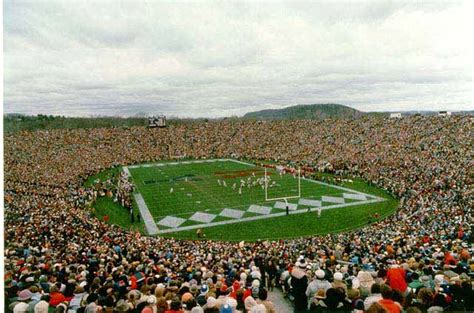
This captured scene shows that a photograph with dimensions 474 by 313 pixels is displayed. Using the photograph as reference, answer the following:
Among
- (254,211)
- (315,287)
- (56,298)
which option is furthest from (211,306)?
(254,211)

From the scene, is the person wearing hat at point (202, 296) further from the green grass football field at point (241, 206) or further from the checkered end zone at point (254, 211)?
the checkered end zone at point (254, 211)

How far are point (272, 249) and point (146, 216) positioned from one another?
13746 millimetres

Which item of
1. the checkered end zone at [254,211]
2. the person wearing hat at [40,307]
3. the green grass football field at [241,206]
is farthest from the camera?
the checkered end zone at [254,211]

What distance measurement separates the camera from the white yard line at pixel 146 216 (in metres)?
22.9

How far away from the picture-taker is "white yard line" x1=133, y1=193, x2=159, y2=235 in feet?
75.2

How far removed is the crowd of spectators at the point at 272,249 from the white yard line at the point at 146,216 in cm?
234

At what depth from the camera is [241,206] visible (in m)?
28.2

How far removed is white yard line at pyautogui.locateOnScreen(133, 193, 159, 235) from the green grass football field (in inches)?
12.9

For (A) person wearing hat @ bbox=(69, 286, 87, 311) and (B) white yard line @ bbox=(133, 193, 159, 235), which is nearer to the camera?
(A) person wearing hat @ bbox=(69, 286, 87, 311)

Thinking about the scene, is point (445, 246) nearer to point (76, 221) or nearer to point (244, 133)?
point (76, 221)

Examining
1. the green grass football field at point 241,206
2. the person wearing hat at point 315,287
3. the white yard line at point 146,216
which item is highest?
the person wearing hat at point 315,287

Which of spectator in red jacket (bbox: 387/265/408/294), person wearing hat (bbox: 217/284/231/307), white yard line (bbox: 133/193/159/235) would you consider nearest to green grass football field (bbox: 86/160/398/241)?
white yard line (bbox: 133/193/159/235)

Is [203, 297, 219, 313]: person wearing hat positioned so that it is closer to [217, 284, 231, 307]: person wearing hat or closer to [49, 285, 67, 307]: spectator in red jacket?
[217, 284, 231, 307]: person wearing hat

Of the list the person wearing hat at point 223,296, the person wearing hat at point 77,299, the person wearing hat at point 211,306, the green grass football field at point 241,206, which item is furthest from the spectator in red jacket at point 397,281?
the green grass football field at point 241,206
